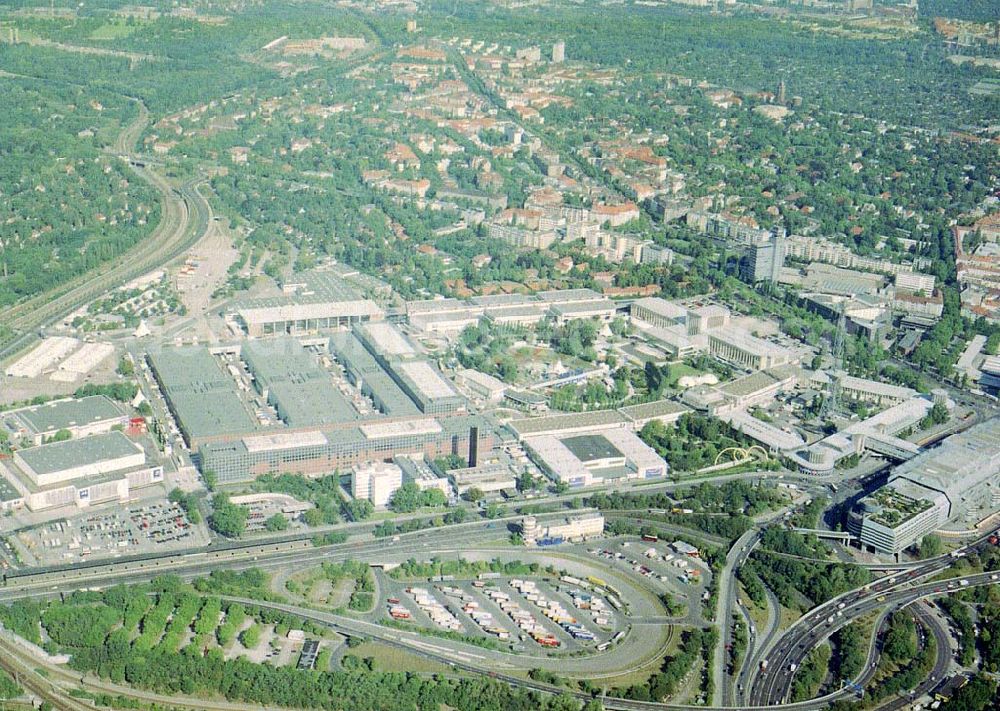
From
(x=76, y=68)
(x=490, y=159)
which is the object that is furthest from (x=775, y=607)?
(x=76, y=68)

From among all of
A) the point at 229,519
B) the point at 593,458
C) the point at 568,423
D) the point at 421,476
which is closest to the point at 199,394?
the point at 229,519

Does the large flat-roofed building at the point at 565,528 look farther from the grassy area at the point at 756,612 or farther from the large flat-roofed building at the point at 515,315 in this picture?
the large flat-roofed building at the point at 515,315

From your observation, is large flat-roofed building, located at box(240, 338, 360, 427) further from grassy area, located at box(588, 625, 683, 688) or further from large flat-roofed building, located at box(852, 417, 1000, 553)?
large flat-roofed building, located at box(852, 417, 1000, 553)

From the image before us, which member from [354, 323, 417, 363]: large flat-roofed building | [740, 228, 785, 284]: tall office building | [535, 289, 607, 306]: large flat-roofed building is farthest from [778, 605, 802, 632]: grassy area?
[740, 228, 785, 284]: tall office building

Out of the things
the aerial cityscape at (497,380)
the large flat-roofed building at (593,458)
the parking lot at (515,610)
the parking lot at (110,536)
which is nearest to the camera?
the aerial cityscape at (497,380)

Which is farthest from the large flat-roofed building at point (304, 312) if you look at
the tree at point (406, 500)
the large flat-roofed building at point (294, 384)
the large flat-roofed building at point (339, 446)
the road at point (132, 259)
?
the tree at point (406, 500)

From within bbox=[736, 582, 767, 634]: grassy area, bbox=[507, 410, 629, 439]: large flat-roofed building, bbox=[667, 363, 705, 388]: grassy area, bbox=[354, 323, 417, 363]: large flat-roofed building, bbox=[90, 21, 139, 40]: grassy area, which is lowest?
bbox=[667, 363, 705, 388]: grassy area

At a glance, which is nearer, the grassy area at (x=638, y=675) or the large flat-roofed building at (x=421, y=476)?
the grassy area at (x=638, y=675)

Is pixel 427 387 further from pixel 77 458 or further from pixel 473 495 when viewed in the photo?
pixel 77 458
